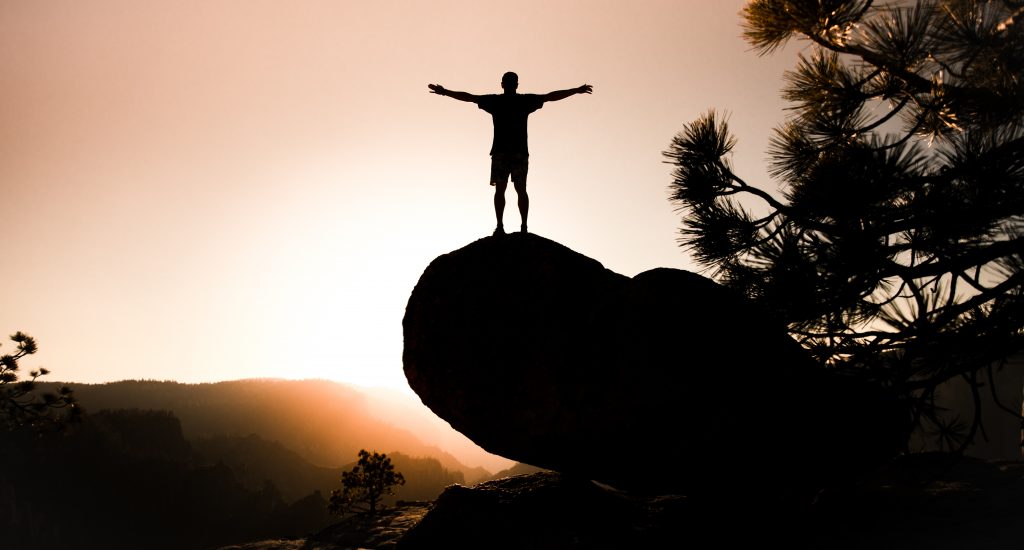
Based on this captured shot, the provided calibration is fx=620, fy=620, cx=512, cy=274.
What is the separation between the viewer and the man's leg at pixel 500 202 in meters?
6.89

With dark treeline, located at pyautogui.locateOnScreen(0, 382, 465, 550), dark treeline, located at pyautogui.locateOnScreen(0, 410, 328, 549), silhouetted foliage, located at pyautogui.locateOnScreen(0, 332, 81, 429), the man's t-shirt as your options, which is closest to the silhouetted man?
the man's t-shirt

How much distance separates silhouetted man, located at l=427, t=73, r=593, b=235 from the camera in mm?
6781

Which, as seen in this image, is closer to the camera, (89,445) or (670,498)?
(670,498)

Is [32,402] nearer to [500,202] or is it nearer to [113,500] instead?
[500,202]

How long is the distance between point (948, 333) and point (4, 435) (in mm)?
51433

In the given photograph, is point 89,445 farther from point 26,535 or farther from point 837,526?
point 837,526

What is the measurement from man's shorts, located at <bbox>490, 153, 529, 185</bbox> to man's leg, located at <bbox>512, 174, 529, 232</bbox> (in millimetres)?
11

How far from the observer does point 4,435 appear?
40.1 meters

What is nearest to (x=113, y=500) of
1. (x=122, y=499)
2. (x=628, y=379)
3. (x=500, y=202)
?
(x=122, y=499)

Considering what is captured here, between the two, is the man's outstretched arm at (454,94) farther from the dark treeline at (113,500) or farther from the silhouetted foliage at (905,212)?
the dark treeline at (113,500)

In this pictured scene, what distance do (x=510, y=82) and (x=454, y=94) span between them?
2.09 ft

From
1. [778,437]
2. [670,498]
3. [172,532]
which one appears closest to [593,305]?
[778,437]

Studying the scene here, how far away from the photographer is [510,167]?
6793 mm

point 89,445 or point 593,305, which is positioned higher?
point 593,305
